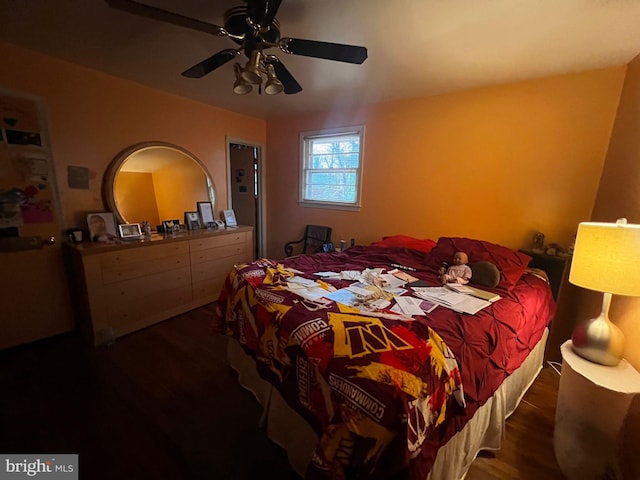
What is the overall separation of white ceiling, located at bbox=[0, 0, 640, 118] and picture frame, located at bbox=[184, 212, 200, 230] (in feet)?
4.70

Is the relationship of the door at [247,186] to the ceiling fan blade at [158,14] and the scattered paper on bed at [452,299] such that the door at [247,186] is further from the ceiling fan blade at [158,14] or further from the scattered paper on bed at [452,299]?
the scattered paper on bed at [452,299]

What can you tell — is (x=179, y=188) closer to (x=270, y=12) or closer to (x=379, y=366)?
(x=270, y=12)

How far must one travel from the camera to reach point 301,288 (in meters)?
1.63

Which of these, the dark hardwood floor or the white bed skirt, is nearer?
the white bed skirt

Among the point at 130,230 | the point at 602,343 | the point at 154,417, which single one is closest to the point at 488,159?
the point at 602,343

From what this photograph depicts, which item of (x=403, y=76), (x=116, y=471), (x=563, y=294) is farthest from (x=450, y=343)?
(x=403, y=76)

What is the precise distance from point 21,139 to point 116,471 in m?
2.54

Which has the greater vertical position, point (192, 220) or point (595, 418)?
point (192, 220)

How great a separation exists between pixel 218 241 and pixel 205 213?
19.7 inches

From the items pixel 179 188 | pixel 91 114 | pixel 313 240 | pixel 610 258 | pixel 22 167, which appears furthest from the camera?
pixel 313 240

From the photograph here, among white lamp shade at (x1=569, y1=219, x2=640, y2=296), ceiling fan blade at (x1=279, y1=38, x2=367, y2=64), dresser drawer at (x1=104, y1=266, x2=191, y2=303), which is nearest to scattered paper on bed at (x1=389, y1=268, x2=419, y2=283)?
white lamp shade at (x1=569, y1=219, x2=640, y2=296)

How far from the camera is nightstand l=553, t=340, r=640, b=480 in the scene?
120cm

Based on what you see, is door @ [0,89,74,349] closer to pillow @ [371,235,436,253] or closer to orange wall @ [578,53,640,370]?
pillow @ [371,235,436,253]

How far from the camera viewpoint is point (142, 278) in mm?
2535
